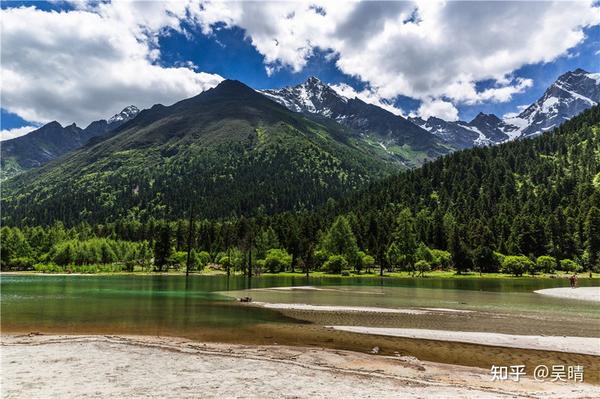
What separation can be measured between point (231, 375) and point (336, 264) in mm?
140412

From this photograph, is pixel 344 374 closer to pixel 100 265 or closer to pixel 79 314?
pixel 79 314

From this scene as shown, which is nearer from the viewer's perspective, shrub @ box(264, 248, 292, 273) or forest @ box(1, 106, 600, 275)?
forest @ box(1, 106, 600, 275)

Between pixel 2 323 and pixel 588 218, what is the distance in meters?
190

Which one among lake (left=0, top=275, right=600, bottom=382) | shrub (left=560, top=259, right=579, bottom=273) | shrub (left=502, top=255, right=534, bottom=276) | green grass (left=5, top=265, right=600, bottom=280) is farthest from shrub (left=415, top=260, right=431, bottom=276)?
lake (left=0, top=275, right=600, bottom=382)

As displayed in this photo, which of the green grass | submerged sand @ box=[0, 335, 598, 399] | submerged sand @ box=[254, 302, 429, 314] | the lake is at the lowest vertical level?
the green grass

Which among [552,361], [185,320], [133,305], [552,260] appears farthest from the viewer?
[552,260]

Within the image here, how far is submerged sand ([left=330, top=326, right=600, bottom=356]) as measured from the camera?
2594 cm

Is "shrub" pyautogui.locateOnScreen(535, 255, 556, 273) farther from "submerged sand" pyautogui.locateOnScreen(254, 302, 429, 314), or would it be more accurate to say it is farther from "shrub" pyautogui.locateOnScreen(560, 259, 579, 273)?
"submerged sand" pyautogui.locateOnScreen(254, 302, 429, 314)

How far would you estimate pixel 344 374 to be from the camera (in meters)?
18.6

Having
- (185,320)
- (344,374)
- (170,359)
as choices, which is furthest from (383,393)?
(185,320)

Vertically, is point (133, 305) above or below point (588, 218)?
below

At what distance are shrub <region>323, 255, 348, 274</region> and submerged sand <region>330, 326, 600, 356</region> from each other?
12246 centimetres

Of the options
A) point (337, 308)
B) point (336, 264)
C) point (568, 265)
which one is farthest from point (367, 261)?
point (337, 308)

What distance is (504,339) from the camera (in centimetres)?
2861
